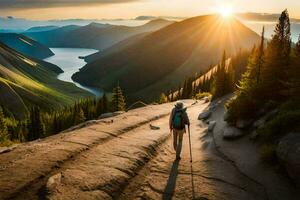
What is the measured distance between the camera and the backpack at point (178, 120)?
1847 cm

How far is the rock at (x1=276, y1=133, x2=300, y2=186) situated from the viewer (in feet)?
49.3

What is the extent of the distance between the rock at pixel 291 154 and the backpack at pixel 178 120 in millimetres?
5349

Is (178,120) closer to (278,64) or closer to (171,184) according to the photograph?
(171,184)

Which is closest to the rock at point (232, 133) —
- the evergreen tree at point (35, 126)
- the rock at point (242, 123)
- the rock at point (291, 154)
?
the rock at point (242, 123)

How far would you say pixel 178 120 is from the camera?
60.6 feet

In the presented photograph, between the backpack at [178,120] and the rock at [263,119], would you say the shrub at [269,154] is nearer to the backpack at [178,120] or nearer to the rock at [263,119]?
the rock at [263,119]

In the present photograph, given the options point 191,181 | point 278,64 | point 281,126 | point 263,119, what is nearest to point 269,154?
point 281,126

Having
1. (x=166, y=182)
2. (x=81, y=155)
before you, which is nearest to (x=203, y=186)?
(x=166, y=182)

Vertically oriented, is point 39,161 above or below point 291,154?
below

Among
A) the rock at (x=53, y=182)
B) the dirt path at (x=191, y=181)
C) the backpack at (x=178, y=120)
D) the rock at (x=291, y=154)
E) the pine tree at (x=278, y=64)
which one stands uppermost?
the pine tree at (x=278, y=64)

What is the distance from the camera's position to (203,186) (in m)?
15.1

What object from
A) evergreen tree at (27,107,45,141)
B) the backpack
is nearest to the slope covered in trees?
the backpack

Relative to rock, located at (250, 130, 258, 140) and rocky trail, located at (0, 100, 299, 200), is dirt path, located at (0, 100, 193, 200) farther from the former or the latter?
rock, located at (250, 130, 258, 140)

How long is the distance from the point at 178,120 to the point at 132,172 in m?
4.14
